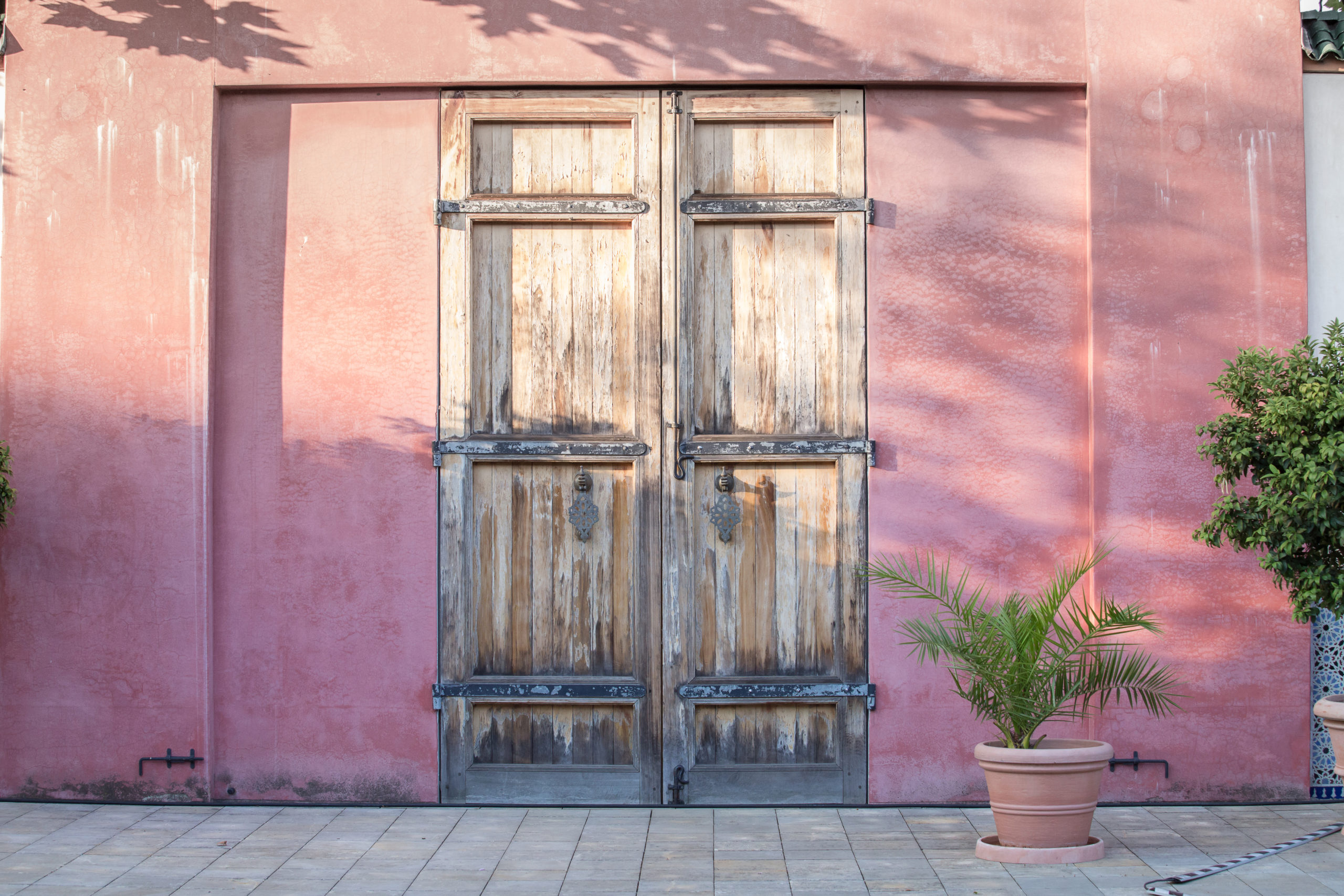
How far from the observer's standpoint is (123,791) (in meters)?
5.13

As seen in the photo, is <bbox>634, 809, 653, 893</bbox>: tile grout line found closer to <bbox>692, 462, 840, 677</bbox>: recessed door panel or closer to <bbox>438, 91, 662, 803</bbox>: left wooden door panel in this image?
<bbox>438, 91, 662, 803</bbox>: left wooden door panel

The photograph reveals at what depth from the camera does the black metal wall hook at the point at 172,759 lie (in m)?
5.10

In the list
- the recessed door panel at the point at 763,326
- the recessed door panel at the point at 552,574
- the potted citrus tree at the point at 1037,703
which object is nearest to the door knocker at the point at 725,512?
the recessed door panel at the point at 763,326

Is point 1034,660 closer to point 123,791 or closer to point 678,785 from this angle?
point 678,785

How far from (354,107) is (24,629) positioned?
2726 mm

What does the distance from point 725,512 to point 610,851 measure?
1.53 metres

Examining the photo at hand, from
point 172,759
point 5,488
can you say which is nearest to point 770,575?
point 172,759

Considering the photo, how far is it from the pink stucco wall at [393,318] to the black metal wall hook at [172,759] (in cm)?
4

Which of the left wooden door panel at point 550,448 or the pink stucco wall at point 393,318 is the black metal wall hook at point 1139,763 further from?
the left wooden door panel at point 550,448

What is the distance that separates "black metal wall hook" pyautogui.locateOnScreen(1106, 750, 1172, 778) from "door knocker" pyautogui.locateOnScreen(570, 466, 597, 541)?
2434 mm

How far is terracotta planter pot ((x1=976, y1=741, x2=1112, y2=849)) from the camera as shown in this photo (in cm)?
415

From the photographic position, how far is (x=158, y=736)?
513 centimetres

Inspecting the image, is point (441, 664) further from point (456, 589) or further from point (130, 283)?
point (130, 283)

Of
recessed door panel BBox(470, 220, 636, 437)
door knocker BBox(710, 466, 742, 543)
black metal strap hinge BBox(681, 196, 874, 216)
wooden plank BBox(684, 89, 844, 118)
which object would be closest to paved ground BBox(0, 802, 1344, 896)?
door knocker BBox(710, 466, 742, 543)
